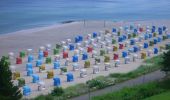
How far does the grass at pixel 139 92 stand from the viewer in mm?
21120

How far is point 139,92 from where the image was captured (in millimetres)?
22203

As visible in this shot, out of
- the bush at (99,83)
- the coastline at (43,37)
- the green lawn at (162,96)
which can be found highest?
the coastline at (43,37)

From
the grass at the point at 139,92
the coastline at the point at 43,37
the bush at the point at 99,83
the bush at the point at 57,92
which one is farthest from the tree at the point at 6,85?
the coastline at the point at 43,37

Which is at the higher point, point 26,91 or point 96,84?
point 96,84

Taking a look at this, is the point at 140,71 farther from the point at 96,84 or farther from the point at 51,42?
the point at 51,42

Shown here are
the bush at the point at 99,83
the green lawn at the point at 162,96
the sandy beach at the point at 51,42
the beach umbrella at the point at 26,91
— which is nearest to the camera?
the green lawn at the point at 162,96

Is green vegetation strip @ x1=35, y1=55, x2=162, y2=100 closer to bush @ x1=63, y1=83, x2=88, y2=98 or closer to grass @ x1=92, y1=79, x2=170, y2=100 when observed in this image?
bush @ x1=63, y1=83, x2=88, y2=98

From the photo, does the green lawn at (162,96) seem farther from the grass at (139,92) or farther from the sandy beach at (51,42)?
the sandy beach at (51,42)

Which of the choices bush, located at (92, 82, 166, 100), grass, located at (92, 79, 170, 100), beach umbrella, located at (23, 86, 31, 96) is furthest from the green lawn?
beach umbrella, located at (23, 86, 31, 96)

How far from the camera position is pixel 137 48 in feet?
128

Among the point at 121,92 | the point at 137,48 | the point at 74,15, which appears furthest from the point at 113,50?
the point at 74,15

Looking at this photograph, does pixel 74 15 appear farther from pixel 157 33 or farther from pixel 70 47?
pixel 70 47

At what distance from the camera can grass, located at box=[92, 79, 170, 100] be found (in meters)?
21.1

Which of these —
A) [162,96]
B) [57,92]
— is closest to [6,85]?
[57,92]
